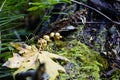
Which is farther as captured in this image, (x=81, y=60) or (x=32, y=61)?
(x=81, y=60)

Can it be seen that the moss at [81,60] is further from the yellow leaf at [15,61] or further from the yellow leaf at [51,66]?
the yellow leaf at [15,61]

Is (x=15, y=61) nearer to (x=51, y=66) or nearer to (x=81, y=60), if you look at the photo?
(x=51, y=66)

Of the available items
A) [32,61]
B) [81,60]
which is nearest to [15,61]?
[32,61]

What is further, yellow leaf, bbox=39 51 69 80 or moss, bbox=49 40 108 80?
moss, bbox=49 40 108 80

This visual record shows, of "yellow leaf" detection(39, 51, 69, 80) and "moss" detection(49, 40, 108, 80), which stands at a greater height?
"yellow leaf" detection(39, 51, 69, 80)

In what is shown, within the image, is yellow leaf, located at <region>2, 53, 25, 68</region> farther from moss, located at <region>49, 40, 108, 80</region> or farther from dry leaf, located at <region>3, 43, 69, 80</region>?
moss, located at <region>49, 40, 108, 80</region>

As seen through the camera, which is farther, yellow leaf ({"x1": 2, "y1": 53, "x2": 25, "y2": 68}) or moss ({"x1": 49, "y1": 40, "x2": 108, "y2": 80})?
moss ({"x1": 49, "y1": 40, "x2": 108, "y2": 80})

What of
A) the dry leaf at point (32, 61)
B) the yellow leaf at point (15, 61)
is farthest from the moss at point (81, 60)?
the yellow leaf at point (15, 61)

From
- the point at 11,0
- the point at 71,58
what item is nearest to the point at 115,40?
the point at 71,58

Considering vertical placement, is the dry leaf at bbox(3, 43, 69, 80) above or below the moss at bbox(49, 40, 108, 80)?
above

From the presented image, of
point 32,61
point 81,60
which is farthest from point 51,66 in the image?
point 81,60

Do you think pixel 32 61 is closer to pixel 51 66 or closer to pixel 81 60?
pixel 51 66

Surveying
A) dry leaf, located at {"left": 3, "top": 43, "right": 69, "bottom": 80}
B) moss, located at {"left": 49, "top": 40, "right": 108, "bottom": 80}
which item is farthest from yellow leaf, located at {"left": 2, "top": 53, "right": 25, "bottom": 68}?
moss, located at {"left": 49, "top": 40, "right": 108, "bottom": 80}
